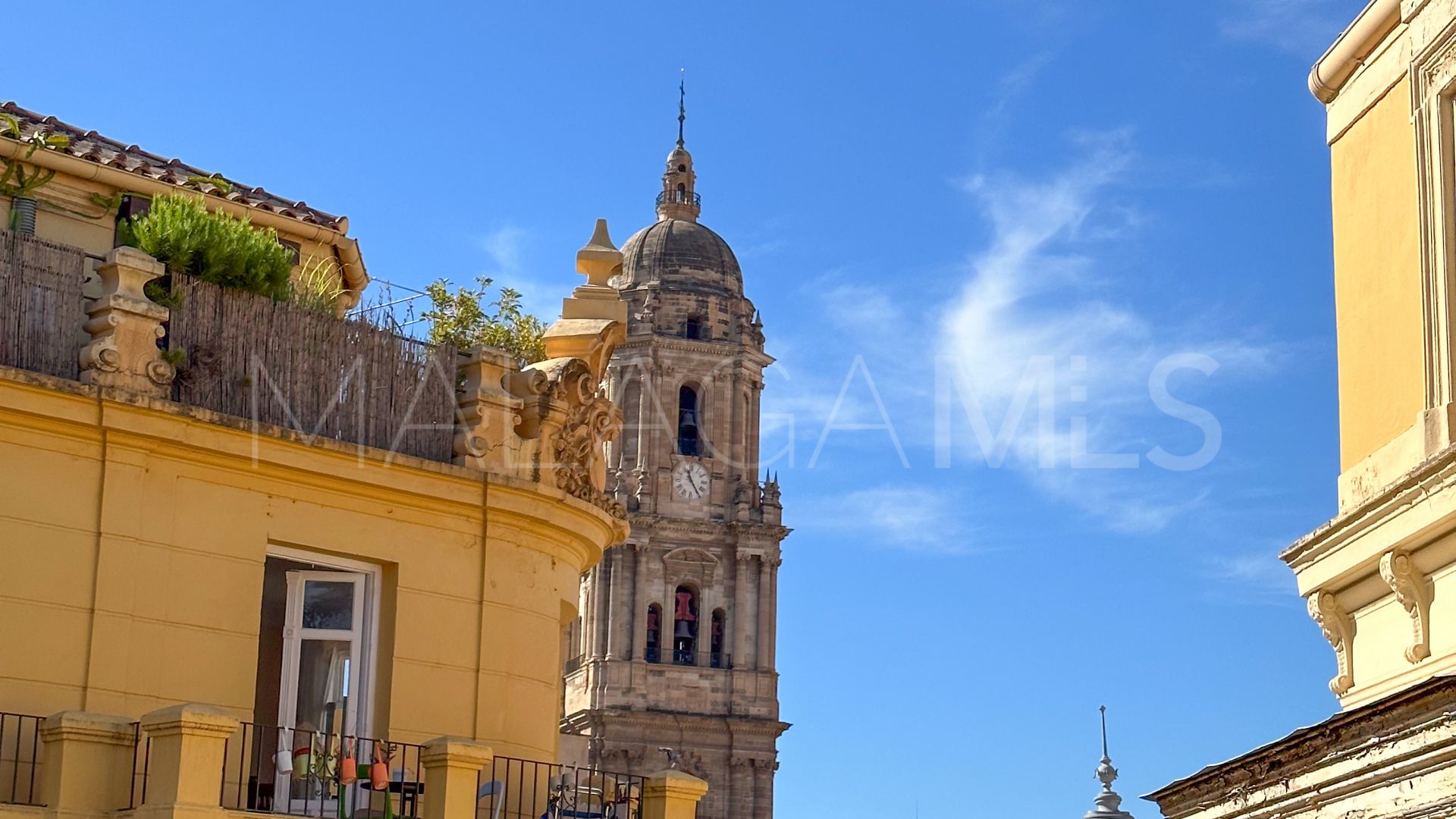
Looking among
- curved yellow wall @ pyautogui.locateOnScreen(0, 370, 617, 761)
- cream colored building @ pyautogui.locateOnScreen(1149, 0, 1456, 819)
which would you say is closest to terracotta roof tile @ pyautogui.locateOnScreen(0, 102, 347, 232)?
curved yellow wall @ pyautogui.locateOnScreen(0, 370, 617, 761)

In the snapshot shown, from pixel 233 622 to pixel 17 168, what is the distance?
4.09m

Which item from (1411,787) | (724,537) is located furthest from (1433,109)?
(724,537)

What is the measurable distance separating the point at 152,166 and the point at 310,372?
3.31 meters

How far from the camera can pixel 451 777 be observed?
1455cm

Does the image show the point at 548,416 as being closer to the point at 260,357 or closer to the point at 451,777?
the point at 260,357

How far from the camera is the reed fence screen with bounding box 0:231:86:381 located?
14.6 meters

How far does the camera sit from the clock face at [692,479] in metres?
81.9

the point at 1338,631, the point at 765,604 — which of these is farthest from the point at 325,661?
→ the point at 765,604

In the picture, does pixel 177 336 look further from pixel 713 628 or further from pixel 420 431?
pixel 713 628

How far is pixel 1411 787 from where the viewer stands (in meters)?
9.32

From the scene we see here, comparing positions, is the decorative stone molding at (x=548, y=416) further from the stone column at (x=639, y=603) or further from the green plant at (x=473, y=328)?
the stone column at (x=639, y=603)

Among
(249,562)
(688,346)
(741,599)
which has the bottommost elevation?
(249,562)

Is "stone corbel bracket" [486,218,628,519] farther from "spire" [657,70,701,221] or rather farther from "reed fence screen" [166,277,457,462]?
"spire" [657,70,701,221]

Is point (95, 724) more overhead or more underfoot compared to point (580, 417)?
more underfoot
